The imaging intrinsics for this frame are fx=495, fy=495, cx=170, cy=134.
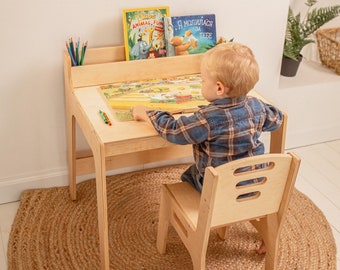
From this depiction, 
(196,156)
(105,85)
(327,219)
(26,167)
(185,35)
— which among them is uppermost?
(185,35)

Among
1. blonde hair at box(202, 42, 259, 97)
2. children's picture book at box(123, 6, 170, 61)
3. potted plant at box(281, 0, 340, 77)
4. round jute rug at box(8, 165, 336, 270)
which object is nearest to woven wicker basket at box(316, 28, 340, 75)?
potted plant at box(281, 0, 340, 77)

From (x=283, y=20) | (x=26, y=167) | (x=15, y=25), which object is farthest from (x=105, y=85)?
(x=283, y=20)

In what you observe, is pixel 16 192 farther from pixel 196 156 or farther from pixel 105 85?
pixel 196 156

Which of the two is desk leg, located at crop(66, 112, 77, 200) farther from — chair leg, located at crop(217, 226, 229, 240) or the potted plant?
the potted plant

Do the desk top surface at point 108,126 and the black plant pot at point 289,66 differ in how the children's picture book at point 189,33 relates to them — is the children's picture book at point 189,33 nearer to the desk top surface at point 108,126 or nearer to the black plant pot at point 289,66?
the desk top surface at point 108,126

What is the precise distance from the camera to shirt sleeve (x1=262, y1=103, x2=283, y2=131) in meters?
1.62

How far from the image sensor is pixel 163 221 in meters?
1.81

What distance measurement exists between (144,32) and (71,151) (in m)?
0.57

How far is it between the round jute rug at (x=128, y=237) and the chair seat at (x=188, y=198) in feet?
1.10

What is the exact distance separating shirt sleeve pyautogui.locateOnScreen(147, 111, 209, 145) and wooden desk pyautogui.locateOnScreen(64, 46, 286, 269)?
4 centimetres

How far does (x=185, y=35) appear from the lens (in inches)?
79.7

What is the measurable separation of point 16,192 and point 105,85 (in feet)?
2.21

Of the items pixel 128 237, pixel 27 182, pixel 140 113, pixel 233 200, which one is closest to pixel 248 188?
pixel 233 200

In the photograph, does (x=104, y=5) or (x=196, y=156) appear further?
→ (x=104, y=5)
